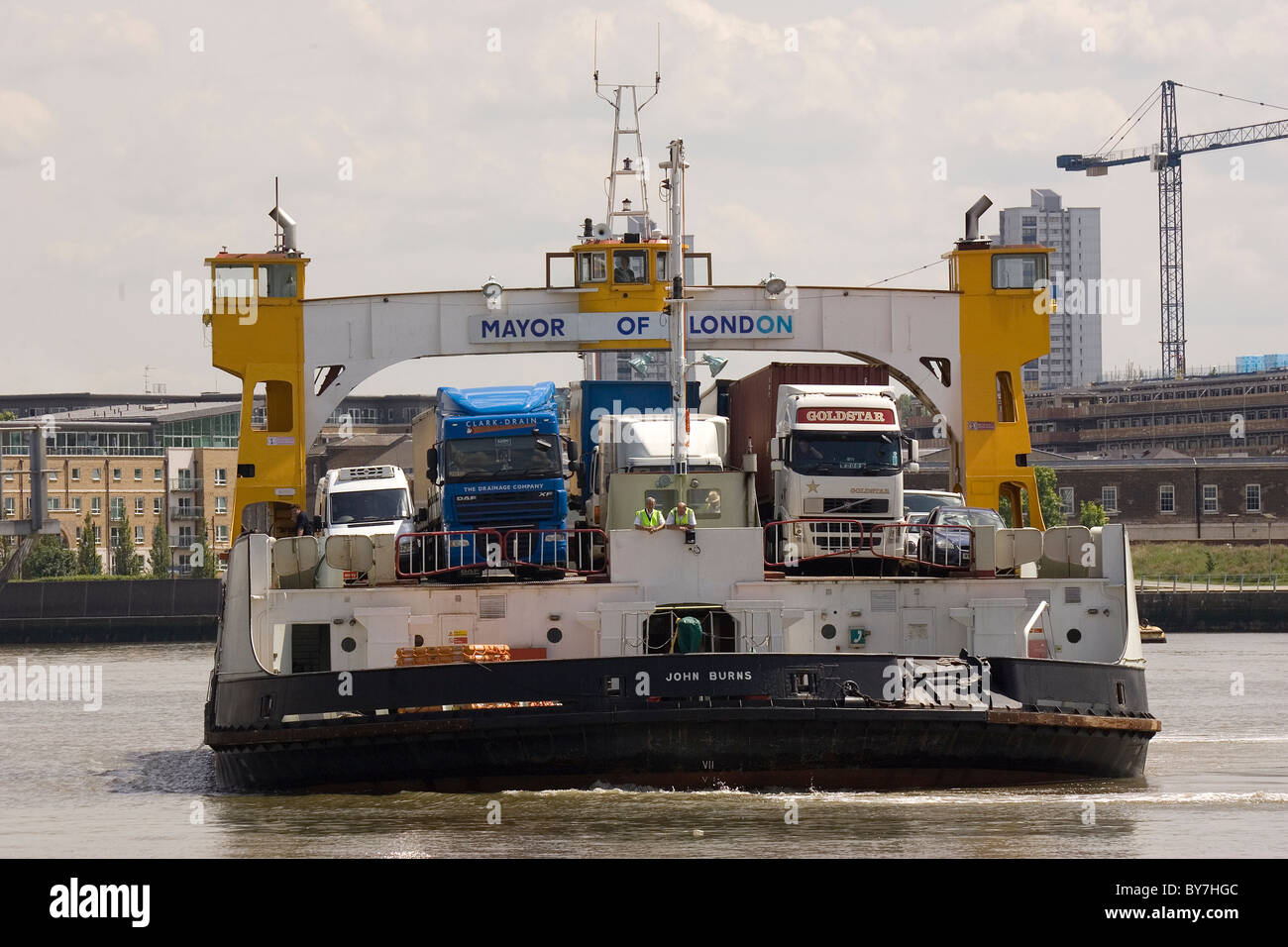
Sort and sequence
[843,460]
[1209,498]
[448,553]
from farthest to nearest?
[1209,498] < [843,460] < [448,553]

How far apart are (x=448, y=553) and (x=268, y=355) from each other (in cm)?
684

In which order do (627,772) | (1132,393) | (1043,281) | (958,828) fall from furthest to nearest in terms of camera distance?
1. (1132,393)
2. (1043,281)
3. (627,772)
4. (958,828)

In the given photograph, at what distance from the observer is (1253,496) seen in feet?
329

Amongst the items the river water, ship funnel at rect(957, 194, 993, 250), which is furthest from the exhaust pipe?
the river water

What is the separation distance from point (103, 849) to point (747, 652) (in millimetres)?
7425

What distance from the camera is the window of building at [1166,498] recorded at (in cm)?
10100

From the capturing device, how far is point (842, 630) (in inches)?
910

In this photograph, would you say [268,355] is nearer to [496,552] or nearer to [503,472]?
[503,472]

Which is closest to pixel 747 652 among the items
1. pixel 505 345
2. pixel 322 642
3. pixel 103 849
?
pixel 322 642

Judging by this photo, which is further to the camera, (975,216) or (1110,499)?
(1110,499)

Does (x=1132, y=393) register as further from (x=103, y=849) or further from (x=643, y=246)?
(x=103, y=849)

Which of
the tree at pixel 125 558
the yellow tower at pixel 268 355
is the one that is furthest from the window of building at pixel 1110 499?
the yellow tower at pixel 268 355

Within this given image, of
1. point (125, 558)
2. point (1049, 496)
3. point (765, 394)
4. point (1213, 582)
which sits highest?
point (765, 394)
